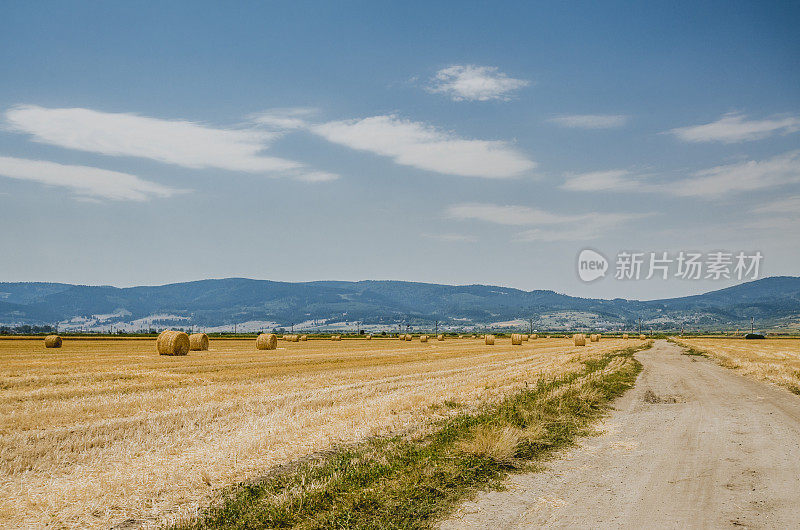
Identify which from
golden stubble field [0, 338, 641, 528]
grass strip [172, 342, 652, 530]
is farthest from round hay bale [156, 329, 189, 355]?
grass strip [172, 342, 652, 530]

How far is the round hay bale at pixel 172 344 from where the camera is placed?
39.2 m

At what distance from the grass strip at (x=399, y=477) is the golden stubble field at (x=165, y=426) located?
791 mm

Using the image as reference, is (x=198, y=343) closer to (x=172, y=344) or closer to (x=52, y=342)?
(x=172, y=344)

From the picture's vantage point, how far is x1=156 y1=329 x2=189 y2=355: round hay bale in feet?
129

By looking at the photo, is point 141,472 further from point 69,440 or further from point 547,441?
point 547,441

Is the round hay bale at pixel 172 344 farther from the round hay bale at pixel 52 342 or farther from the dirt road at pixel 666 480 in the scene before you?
the dirt road at pixel 666 480

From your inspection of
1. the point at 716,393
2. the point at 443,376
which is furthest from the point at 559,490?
the point at 443,376

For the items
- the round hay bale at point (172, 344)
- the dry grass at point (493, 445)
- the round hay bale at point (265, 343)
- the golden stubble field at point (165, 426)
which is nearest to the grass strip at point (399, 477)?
the dry grass at point (493, 445)

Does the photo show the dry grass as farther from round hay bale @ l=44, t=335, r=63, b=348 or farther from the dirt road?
round hay bale @ l=44, t=335, r=63, b=348

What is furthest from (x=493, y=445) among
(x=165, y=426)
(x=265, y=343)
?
(x=265, y=343)

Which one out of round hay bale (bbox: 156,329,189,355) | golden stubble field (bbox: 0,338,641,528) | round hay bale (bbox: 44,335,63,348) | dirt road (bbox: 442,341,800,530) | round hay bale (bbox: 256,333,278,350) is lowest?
round hay bale (bbox: 44,335,63,348)

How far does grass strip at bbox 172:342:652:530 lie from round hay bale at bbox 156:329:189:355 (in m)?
30.7

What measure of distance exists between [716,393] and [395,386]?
12656 mm

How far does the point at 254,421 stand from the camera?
13969mm
